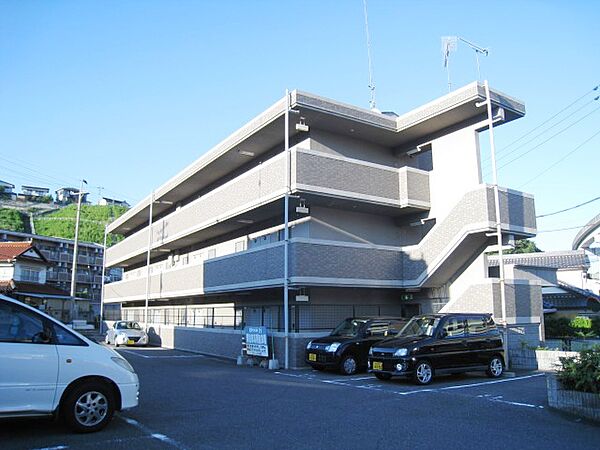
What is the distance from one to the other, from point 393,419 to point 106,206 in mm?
112012

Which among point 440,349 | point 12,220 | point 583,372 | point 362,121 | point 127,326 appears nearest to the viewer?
point 583,372

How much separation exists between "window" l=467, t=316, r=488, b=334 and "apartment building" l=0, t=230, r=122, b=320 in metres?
53.6

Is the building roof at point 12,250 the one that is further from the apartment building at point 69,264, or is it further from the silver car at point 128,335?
the silver car at point 128,335

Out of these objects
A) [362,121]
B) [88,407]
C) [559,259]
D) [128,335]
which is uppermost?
[362,121]

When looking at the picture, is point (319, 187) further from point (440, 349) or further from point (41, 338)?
point (41, 338)

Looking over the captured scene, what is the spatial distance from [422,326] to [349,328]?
288cm

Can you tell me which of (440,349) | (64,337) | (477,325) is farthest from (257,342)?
(64,337)

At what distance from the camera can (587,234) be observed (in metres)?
34.3

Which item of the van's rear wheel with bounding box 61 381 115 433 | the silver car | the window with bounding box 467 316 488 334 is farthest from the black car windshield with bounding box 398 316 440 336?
the silver car

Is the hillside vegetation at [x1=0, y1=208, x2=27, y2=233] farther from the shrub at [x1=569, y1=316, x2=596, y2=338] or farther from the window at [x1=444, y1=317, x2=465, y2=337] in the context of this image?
the window at [x1=444, y1=317, x2=465, y2=337]

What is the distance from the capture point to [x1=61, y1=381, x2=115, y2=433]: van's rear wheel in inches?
257

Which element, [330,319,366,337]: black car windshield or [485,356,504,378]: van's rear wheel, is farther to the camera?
[330,319,366,337]: black car windshield

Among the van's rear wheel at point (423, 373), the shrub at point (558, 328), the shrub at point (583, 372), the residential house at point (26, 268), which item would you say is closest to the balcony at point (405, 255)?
the van's rear wheel at point (423, 373)

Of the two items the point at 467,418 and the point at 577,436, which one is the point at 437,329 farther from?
the point at 577,436
